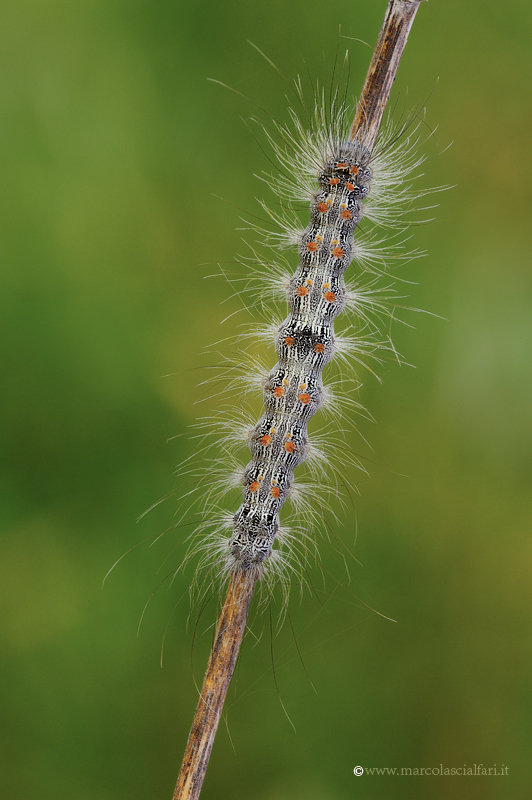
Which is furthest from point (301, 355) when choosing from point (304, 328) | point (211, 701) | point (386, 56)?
point (211, 701)

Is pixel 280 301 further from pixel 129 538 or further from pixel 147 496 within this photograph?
pixel 129 538

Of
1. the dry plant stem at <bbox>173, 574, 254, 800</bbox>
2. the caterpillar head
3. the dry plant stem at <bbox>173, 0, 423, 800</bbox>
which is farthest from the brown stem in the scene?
the dry plant stem at <bbox>173, 574, 254, 800</bbox>

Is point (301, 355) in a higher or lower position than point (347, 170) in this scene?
lower

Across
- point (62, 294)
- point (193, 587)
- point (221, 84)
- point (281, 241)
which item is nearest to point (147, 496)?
point (193, 587)

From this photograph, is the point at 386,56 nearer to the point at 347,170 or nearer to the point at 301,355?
the point at 347,170

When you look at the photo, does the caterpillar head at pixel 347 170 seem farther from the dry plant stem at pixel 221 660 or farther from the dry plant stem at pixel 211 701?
the dry plant stem at pixel 211 701

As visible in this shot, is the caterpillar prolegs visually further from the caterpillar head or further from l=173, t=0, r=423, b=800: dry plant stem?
l=173, t=0, r=423, b=800: dry plant stem
